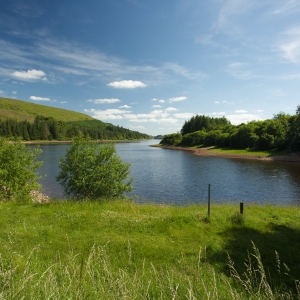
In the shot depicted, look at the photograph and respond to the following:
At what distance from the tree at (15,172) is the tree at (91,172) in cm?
326

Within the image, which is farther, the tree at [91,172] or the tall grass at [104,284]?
the tree at [91,172]

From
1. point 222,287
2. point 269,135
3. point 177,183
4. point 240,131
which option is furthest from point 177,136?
point 222,287

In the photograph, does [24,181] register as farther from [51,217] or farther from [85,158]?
[51,217]

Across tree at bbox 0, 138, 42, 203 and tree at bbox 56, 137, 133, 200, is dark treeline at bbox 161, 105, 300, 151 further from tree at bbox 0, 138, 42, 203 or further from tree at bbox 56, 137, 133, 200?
tree at bbox 0, 138, 42, 203

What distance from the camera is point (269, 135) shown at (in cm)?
8631

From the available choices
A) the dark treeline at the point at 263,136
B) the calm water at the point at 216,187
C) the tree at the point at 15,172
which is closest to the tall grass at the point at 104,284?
the tree at the point at 15,172

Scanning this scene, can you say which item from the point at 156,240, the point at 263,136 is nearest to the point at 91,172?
the point at 156,240

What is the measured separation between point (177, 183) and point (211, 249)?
2995 centimetres

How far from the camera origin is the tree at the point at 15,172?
19.9 m

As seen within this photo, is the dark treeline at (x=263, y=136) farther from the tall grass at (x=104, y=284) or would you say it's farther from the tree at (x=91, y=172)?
the tall grass at (x=104, y=284)

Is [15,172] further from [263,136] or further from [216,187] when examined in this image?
[263,136]

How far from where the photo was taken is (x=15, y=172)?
2066 centimetres

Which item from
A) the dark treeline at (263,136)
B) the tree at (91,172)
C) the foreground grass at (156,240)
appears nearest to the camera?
the foreground grass at (156,240)

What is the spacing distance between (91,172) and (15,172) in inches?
280
